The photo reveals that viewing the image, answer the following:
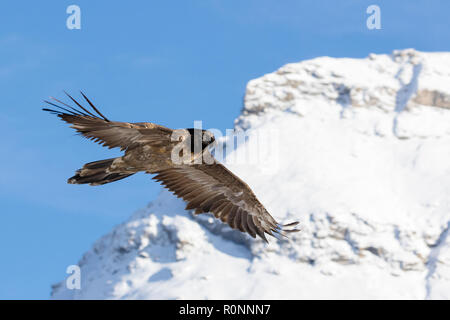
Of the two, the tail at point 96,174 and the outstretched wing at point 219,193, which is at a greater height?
the tail at point 96,174

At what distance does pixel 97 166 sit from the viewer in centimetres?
2042

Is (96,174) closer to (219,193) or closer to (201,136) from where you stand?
(201,136)

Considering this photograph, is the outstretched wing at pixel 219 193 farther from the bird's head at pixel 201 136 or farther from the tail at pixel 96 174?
the bird's head at pixel 201 136

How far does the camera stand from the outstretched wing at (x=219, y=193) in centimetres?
2200

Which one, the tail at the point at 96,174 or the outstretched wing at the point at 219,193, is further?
the outstretched wing at the point at 219,193

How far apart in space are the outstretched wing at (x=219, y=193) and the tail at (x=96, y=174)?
1.79 metres

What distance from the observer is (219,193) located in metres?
22.5

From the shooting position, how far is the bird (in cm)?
1911

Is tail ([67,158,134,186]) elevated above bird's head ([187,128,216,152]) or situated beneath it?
situated beneath

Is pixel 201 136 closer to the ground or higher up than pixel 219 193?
higher up

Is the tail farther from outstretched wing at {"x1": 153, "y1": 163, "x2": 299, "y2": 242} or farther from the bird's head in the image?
the bird's head

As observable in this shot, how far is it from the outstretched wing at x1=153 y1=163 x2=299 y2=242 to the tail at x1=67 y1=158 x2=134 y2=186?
5.87ft

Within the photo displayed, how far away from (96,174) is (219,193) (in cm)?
392
